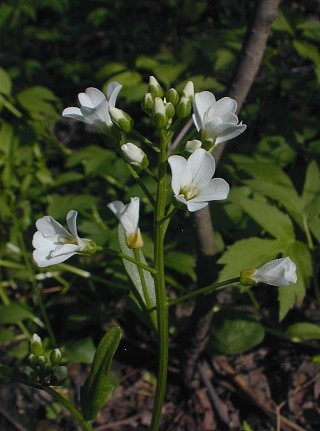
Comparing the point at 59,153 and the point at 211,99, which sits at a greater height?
the point at 211,99

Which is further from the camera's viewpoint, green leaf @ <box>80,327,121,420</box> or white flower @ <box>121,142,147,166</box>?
green leaf @ <box>80,327,121,420</box>

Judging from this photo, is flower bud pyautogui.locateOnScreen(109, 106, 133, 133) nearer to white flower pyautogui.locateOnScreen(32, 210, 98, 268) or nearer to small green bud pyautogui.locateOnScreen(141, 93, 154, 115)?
small green bud pyautogui.locateOnScreen(141, 93, 154, 115)

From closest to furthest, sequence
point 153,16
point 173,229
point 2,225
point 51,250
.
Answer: point 51,250 → point 173,229 → point 2,225 → point 153,16

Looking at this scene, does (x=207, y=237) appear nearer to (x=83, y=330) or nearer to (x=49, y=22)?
(x=83, y=330)

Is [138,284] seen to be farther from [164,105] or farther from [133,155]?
[164,105]

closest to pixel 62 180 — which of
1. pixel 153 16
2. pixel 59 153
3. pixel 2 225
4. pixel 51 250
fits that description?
pixel 2 225

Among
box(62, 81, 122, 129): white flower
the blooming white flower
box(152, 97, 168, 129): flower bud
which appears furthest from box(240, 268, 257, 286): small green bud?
box(62, 81, 122, 129): white flower

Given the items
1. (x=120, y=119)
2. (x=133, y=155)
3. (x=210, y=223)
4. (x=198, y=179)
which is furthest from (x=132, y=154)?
(x=210, y=223)
